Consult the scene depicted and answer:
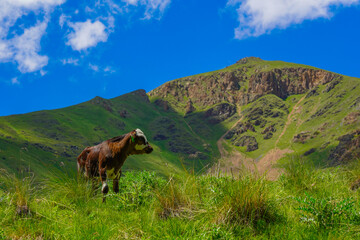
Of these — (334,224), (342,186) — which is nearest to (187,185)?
(334,224)

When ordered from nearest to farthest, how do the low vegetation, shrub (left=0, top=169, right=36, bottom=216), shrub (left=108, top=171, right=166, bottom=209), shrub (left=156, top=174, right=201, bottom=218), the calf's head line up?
the low vegetation
shrub (left=156, top=174, right=201, bottom=218)
shrub (left=0, top=169, right=36, bottom=216)
shrub (left=108, top=171, right=166, bottom=209)
the calf's head

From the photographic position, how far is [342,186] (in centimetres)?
757

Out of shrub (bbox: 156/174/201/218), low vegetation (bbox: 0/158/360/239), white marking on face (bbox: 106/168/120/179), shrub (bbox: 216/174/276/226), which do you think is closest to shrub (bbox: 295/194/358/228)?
low vegetation (bbox: 0/158/360/239)

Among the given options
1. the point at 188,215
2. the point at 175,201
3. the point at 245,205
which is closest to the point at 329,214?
the point at 245,205

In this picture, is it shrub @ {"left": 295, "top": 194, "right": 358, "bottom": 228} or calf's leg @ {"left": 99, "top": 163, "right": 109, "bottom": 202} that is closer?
shrub @ {"left": 295, "top": 194, "right": 358, "bottom": 228}

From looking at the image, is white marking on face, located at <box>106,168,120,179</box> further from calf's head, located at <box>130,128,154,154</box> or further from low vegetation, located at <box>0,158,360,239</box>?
low vegetation, located at <box>0,158,360,239</box>

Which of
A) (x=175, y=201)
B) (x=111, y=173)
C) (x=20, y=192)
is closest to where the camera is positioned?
(x=175, y=201)

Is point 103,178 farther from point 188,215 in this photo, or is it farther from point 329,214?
point 329,214

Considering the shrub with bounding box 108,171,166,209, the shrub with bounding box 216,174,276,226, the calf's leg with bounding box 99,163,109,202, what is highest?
the calf's leg with bounding box 99,163,109,202

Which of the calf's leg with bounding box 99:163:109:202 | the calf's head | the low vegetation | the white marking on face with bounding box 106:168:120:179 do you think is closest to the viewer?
the low vegetation

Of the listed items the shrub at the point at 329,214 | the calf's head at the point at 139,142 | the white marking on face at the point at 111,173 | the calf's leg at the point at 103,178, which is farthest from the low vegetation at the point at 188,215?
the calf's head at the point at 139,142

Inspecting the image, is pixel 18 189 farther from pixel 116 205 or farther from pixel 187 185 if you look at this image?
pixel 187 185

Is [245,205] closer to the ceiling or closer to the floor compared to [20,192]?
closer to the floor

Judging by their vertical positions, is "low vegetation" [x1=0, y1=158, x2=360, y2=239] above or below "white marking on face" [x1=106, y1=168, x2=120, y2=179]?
below
